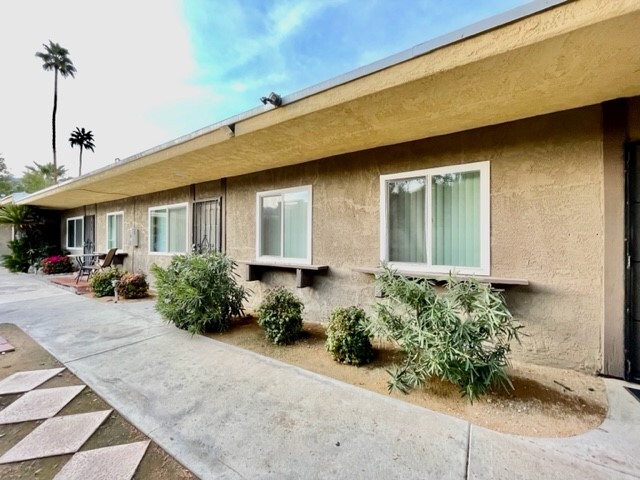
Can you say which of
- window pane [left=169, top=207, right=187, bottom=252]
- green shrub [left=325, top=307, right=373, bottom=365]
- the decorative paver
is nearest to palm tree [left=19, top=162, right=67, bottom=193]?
window pane [left=169, top=207, right=187, bottom=252]

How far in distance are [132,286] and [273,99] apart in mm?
6210

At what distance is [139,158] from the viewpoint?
5.03 meters

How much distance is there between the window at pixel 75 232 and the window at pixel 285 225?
10.6 meters

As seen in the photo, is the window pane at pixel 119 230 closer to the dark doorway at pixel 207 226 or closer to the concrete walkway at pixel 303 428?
the dark doorway at pixel 207 226

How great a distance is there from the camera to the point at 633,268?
2658 mm

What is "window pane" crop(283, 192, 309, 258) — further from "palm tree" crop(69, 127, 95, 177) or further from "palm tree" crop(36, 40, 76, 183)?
"palm tree" crop(36, 40, 76, 183)

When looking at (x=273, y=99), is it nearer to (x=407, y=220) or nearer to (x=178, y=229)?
(x=407, y=220)

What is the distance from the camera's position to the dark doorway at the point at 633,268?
265 centimetres

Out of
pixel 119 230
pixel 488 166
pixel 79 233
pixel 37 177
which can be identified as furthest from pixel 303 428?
pixel 37 177

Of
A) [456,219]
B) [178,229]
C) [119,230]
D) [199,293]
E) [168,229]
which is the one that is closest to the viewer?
[456,219]

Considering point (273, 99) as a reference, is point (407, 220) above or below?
below

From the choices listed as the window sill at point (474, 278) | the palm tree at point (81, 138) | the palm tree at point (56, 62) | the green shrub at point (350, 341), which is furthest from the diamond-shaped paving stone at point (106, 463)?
the palm tree at point (56, 62)

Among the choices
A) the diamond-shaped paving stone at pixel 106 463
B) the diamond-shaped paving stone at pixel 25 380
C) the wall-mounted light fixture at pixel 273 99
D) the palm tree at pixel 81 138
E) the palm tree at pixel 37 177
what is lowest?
the diamond-shaped paving stone at pixel 25 380

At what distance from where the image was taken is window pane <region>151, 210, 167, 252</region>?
7887 mm
